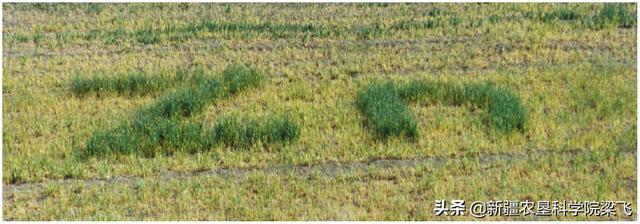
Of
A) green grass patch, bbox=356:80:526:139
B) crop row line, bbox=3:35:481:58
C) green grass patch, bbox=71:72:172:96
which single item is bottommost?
crop row line, bbox=3:35:481:58

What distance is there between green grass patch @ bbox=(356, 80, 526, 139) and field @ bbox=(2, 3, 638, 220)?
3 centimetres

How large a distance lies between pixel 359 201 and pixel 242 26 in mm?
8115

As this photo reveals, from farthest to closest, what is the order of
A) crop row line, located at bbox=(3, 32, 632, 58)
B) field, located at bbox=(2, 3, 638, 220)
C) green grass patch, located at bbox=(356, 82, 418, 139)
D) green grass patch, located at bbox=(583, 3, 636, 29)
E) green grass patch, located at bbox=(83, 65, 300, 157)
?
1. green grass patch, located at bbox=(583, 3, 636, 29)
2. crop row line, located at bbox=(3, 32, 632, 58)
3. green grass patch, located at bbox=(356, 82, 418, 139)
4. green grass patch, located at bbox=(83, 65, 300, 157)
5. field, located at bbox=(2, 3, 638, 220)

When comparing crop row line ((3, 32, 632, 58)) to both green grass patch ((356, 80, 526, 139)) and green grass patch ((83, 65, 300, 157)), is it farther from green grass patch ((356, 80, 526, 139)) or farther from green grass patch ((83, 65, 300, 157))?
green grass patch ((83, 65, 300, 157))

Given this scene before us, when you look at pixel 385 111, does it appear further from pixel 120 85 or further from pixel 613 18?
pixel 613 18

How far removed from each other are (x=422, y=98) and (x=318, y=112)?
4.63 feet

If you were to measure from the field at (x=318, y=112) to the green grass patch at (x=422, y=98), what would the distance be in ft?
0.10

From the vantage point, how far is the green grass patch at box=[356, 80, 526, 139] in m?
10.5

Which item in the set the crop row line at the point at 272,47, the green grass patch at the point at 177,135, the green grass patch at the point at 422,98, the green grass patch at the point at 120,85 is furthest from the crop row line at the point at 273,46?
the green grass patch at the point at 177,135

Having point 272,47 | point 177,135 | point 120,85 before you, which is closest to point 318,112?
point 177,135

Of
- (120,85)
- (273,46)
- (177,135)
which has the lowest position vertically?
(273,46)

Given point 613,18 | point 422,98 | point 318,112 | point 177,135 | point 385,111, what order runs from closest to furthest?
point 177,135 < point 385,111 < point 318,112 < point 422,98 < point 613,18

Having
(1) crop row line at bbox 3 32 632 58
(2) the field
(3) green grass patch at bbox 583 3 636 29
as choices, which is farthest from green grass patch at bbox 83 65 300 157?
(3) green grass patch at bbox 583 3 636 29

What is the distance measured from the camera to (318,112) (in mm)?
11555
